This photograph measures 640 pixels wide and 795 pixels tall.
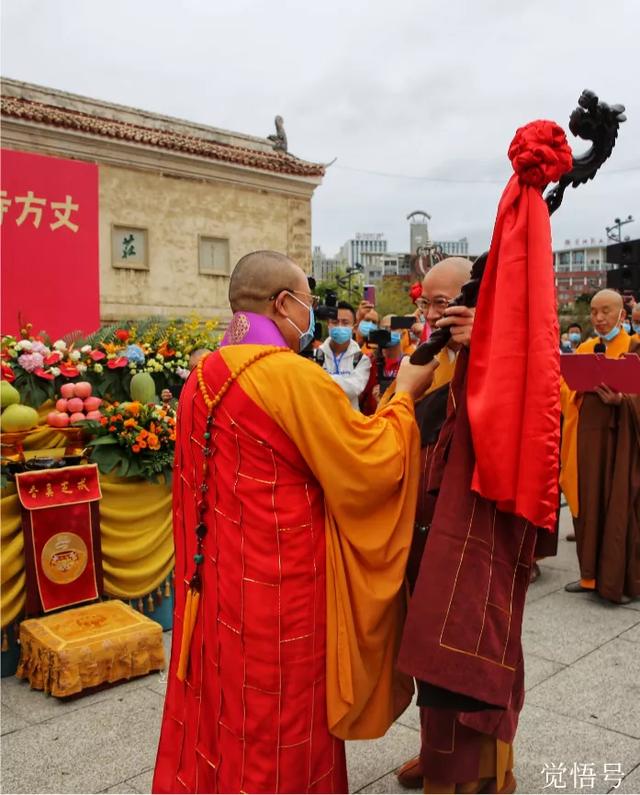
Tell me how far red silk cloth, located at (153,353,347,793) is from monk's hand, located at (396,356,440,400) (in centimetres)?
38

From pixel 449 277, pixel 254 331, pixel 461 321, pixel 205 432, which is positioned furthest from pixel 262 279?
pixel 449 277

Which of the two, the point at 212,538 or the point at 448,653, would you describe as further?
the point at 212,538

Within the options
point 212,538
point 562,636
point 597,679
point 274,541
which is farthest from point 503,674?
point 562,636

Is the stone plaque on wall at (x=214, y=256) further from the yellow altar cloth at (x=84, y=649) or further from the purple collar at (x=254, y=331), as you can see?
the purple collar at (x=254, y=331)

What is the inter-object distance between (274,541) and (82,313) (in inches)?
139

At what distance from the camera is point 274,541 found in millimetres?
1802

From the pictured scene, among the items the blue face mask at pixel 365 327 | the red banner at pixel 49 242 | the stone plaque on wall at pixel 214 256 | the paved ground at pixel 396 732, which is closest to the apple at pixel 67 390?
the red banner at pixel 49 242

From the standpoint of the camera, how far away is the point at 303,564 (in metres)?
1.81

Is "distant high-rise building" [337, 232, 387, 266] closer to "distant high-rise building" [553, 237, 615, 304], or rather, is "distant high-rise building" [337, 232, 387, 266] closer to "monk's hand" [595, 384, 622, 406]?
"distant high-rise building" [553, 237, 615, 304]

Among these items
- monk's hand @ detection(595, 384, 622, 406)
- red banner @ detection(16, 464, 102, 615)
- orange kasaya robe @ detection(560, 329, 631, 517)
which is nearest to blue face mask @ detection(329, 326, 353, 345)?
orange kasaya robe @ detection(560, 329, 631, 517)

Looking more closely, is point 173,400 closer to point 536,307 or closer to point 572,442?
point 572,442

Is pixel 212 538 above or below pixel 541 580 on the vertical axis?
above

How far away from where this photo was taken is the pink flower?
3.90 m

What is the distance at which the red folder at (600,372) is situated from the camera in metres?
4.14
